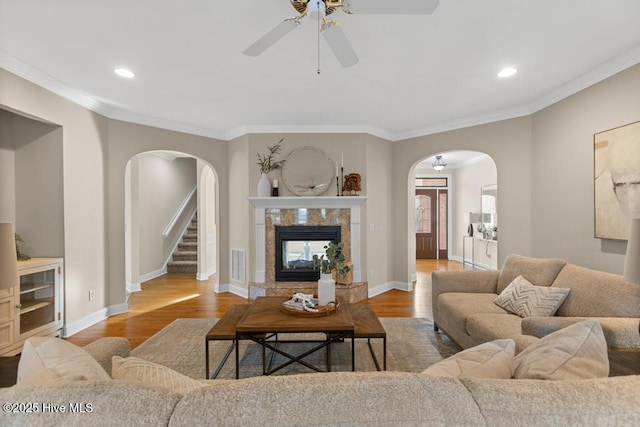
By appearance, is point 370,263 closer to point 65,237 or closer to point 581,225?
point 581,225

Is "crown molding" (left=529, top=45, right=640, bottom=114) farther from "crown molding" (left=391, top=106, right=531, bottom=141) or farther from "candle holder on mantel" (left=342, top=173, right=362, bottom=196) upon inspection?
"candle holder on mantel" (left=342, top=173, right=362, bottom=196)

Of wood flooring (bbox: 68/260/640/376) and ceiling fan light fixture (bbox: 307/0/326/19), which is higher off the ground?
ceiling fan light fixture (bbox: 307/0/326/19)

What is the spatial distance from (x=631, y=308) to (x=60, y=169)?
5246 mm

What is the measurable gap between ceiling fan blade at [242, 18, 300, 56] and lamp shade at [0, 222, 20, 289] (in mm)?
1775

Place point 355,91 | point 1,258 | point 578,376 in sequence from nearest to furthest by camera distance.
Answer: point 578,376, point 1,258, point 355,91

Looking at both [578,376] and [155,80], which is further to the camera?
[155,80]

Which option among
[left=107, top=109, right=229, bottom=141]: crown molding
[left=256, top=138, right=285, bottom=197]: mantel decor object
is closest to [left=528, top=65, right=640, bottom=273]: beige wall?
[left=256, top=138, right=285, bottom=197]: mantel decor object

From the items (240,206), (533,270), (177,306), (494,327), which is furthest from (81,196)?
(533,270)

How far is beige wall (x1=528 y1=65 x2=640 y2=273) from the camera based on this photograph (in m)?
A: 2.83

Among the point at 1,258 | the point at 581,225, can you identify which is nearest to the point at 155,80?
the point at 1,258

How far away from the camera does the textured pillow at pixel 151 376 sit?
3.22 ft

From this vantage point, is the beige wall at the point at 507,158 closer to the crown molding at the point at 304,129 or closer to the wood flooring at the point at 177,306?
the crown molding at the point at 304,129

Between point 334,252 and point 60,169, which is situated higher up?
point 60,169

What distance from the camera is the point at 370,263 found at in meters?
4.91
